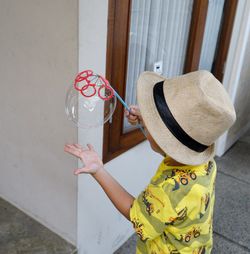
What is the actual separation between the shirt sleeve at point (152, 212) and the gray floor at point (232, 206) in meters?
1.05

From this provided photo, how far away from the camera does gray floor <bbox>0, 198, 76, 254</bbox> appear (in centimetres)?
163

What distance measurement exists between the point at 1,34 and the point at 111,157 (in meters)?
0.79

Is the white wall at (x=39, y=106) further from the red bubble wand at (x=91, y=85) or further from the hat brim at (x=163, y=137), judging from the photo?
the hat brim at (x=163, y=137)

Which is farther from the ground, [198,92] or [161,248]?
[198,92]

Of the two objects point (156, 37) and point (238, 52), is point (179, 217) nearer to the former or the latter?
point (156, 37)

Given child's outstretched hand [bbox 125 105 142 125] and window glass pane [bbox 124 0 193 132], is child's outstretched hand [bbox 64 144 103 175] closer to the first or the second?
child's outstretched hand [bbox 125 105 142 125]

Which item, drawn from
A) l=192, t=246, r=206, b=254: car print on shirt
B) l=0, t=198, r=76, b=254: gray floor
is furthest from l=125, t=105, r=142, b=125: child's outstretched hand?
l=0, t=198, r=76, b=254: gray floor

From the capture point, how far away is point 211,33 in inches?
97.8

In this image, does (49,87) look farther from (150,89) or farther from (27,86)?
(150,89)

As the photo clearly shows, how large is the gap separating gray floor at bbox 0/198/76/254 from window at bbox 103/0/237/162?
1.73ft

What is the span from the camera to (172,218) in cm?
104

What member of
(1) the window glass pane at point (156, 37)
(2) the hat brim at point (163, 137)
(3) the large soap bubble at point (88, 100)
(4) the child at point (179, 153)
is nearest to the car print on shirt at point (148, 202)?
(4) the child at point (179, 153)

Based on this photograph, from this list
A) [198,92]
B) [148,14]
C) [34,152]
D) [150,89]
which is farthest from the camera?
[148,14]

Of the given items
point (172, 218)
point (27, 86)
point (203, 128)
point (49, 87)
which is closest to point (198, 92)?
point (203, 128)
